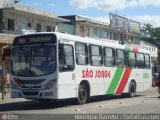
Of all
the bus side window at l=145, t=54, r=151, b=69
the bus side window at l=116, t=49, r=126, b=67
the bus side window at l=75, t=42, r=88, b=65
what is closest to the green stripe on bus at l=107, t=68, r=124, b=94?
the bus side window at l=116, t=49, r=126, b=67

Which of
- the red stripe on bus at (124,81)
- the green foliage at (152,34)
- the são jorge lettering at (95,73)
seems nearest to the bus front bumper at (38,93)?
the são jorge lettering at (95,73)

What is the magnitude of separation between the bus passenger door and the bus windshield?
40 cm

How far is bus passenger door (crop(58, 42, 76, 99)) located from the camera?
17.9 m

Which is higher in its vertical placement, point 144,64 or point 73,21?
point 73,21

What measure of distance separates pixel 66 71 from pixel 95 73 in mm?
2935

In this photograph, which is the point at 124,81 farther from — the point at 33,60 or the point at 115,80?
the point at 33,60

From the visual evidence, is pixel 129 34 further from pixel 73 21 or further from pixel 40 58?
pixel 40 58

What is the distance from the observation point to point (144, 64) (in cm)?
2747

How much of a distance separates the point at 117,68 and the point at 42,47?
6.52 meters

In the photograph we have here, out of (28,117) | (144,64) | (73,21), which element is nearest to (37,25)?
(73,21)

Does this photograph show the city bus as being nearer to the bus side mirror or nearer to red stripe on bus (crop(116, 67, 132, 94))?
the bus side mirror

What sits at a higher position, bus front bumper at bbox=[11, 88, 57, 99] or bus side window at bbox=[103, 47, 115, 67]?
bus side window at bbox=[103, 47, 115, 67]

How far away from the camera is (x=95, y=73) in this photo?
21000 millimetres

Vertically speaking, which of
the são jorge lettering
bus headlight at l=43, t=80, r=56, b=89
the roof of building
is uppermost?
the roof of building
